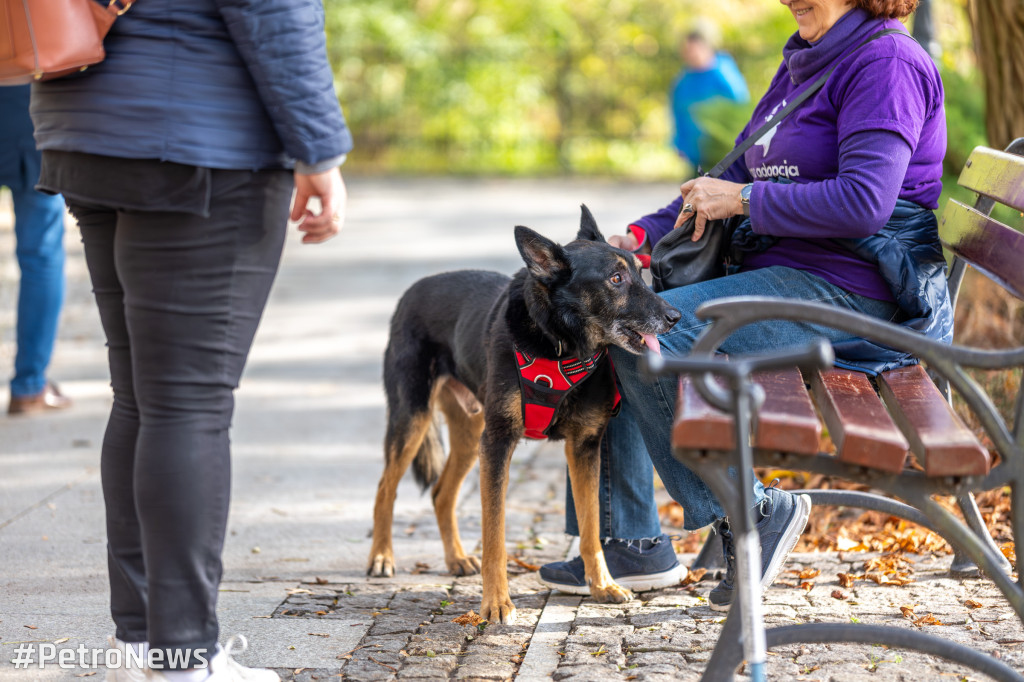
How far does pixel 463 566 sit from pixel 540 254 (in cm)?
124

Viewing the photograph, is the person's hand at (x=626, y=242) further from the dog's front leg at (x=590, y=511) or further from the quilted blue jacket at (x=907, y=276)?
the quilted blue jacket at (x=907, y=276)

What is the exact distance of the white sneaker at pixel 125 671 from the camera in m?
2.55

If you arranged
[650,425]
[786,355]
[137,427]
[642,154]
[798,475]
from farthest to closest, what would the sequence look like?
[642,154] → [798,475] → [650,425] → [137,427] → [786,355]

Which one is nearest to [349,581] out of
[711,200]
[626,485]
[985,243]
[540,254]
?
[626,485]

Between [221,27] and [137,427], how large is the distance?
98 centimetres

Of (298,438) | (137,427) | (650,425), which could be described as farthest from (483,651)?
(298,438)

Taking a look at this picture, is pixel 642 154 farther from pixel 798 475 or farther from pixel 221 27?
pixel 221 27

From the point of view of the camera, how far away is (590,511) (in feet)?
11.8

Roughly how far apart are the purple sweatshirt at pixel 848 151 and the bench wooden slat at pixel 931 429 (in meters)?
0.41

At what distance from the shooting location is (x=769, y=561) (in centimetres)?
307

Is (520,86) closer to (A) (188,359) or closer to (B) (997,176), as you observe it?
(B) (997,176)

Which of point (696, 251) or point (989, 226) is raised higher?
point (989, 226)

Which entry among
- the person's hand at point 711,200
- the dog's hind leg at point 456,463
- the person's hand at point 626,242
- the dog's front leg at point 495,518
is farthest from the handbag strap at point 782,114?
the dog's hind leg at point 456,463

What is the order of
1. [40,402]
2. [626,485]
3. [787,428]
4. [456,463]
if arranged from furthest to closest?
[40,402] → [456,463] → [626,485] → [787,428]
